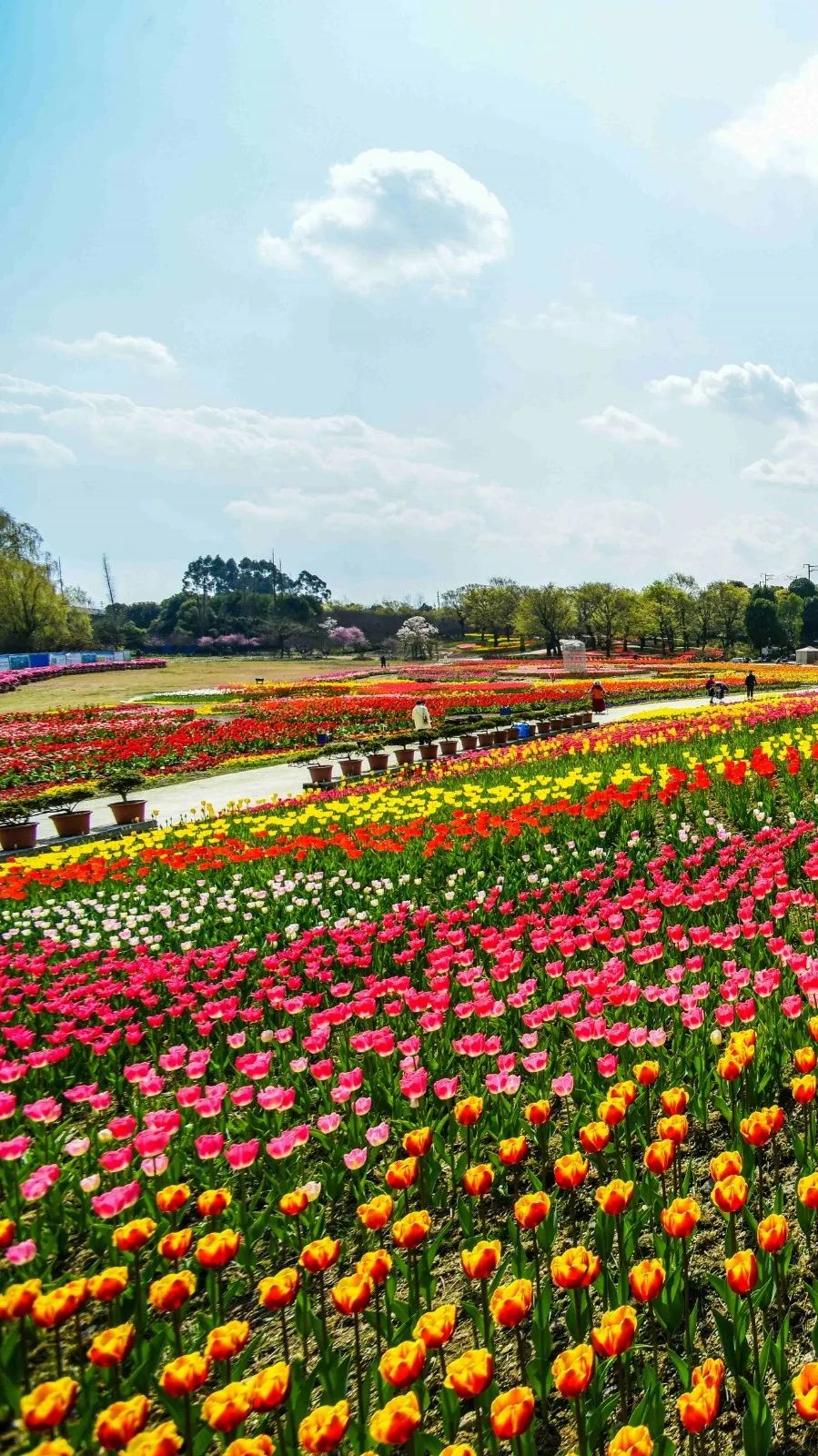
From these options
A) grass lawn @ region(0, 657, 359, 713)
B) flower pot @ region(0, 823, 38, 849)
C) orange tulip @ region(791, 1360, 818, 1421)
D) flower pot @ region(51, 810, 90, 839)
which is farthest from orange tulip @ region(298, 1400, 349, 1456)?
grass lawn @ region(0, 657, 359, 713)

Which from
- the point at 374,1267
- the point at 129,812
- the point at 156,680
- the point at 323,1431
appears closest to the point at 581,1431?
the point at 374,1267

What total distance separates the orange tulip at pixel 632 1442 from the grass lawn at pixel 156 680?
42.3 m

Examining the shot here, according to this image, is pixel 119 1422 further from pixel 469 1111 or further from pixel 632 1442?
pixel 469 1111

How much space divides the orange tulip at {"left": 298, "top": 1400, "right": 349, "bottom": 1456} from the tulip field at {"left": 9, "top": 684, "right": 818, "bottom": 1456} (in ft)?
0.17

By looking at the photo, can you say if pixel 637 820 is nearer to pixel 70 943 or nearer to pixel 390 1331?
pixel 70 943

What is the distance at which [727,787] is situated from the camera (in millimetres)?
8695

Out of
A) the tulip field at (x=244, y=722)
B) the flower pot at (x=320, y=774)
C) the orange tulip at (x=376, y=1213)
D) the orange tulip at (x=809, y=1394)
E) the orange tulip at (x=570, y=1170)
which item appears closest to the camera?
the orange tulip at (x=809, y=1394)

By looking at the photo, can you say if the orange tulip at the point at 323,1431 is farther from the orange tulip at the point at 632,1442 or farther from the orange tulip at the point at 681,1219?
the orange tulip at the point at 681,1219

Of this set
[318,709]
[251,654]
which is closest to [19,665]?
[251,654]

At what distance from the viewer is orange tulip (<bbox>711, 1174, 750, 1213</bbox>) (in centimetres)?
197

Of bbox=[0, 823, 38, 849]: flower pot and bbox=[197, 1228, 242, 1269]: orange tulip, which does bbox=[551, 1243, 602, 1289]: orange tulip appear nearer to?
bbox=[197, 1228, 242, 1269]: orange tulip

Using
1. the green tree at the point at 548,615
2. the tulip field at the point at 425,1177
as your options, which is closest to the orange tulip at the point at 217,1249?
the tulip field at the point at 425,1177

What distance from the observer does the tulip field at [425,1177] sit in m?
1.79

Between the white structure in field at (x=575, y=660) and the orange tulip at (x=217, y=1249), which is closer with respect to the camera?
the orange tulip at (x=217, y=1249)
